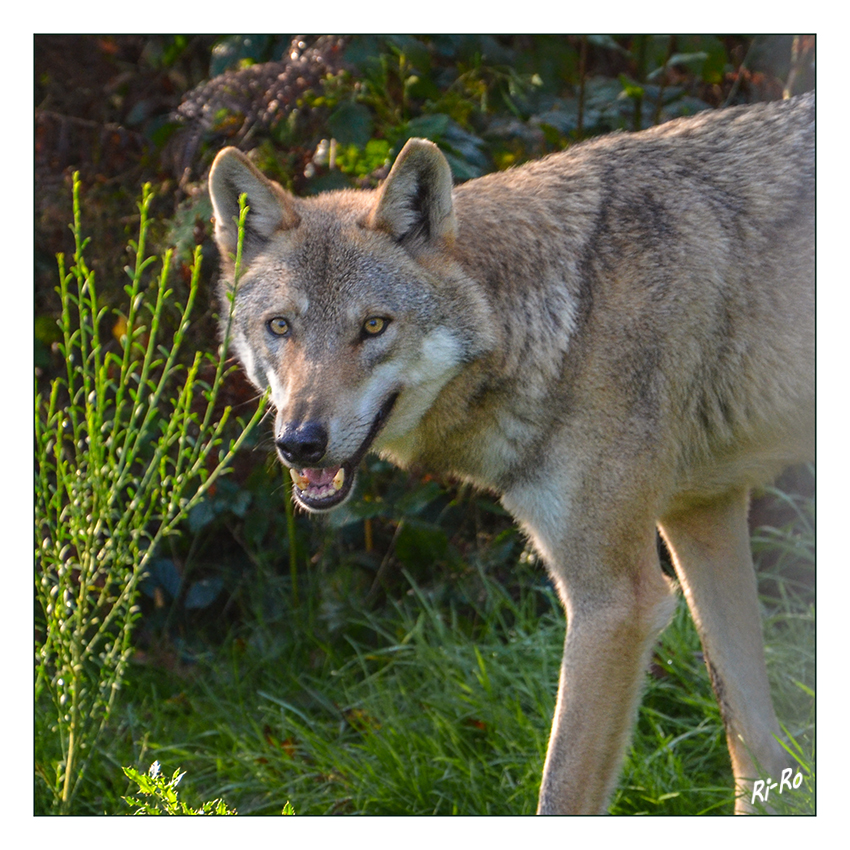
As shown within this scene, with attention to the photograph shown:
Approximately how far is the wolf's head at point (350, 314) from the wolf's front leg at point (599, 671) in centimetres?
81

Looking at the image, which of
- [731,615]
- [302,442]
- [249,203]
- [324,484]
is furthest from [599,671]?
[249,203]

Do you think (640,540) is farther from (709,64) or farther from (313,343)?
(709,64)

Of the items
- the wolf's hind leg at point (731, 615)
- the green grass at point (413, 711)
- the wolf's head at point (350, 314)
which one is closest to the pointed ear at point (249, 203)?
the wolf's head at point (350, 314)

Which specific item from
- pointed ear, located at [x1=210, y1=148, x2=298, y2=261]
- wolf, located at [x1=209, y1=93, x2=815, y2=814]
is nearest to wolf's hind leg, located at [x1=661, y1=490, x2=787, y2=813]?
wolf, located at [x1=209, y1=93, x2=815, y2=814]

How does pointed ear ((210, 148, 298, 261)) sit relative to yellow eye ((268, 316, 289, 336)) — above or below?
above

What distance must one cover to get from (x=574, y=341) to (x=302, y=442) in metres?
1.03

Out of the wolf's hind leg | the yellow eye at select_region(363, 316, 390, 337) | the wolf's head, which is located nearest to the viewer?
the wolf's head

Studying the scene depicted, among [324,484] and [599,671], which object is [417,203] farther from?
[599,671]

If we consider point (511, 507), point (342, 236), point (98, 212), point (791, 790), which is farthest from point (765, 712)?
point (98, 212)

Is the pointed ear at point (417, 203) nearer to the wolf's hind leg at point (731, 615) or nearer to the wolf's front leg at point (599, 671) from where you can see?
the wolf's front leg at point (599, 671)

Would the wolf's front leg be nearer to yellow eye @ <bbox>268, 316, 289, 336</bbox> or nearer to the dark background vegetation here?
yellow eye @ <bbox>268, 316, 289, 336</bbox>

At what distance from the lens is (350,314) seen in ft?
10.0

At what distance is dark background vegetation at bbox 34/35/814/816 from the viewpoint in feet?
14.6

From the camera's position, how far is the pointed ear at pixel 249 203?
3.28 meters
